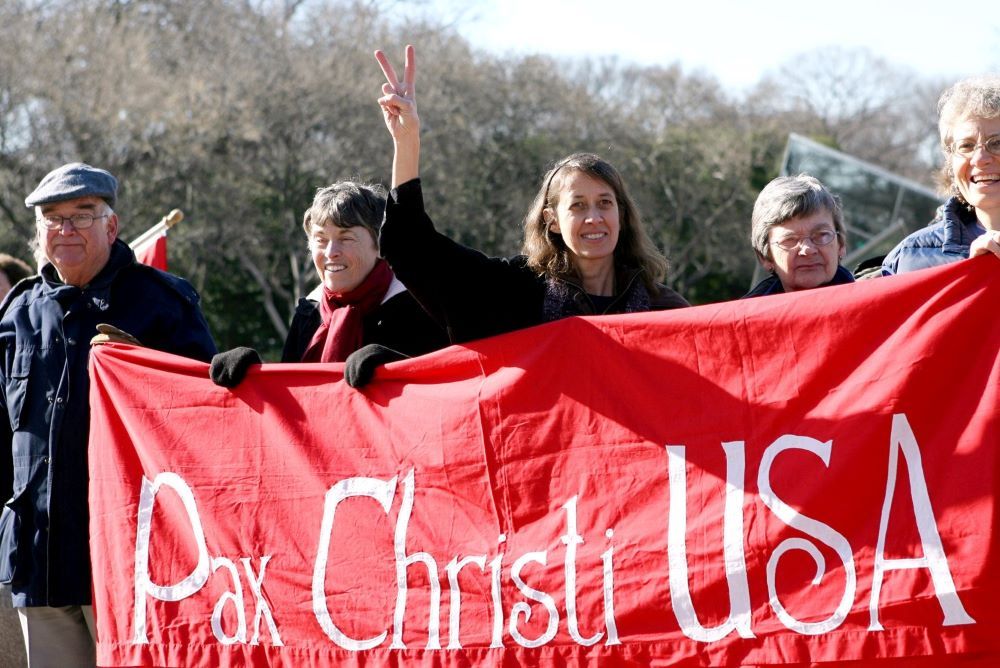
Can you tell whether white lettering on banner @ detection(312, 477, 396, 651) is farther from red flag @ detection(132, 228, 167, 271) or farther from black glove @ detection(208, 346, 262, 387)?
red flag @ detection(132, 228, 167, 271)

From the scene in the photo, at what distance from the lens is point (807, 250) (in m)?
3.97

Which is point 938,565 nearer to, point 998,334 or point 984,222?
point 998,334

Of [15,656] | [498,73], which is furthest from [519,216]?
[15,656]

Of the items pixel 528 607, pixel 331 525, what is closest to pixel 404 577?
pixel 331 525

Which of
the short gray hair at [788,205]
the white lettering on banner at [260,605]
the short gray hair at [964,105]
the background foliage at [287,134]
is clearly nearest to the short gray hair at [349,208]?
the white lettering on banner at [260,605]

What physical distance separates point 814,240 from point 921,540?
115cm

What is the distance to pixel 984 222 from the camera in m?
3.44

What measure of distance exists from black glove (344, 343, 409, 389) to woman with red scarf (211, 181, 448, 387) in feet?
0.72

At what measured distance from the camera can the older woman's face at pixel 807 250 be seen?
398 cm

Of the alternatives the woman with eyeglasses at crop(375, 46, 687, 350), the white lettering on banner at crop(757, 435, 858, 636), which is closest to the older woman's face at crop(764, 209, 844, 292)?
the woman with eyeglasses at crop(375, 46, 687, 350)

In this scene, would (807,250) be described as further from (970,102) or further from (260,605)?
(260,605)

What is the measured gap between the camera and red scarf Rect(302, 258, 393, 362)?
4.34 metres

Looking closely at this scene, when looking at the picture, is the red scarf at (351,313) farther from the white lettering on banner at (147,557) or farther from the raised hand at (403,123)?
the raised hand at (403,123)

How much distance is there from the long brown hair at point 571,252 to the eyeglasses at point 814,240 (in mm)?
375
